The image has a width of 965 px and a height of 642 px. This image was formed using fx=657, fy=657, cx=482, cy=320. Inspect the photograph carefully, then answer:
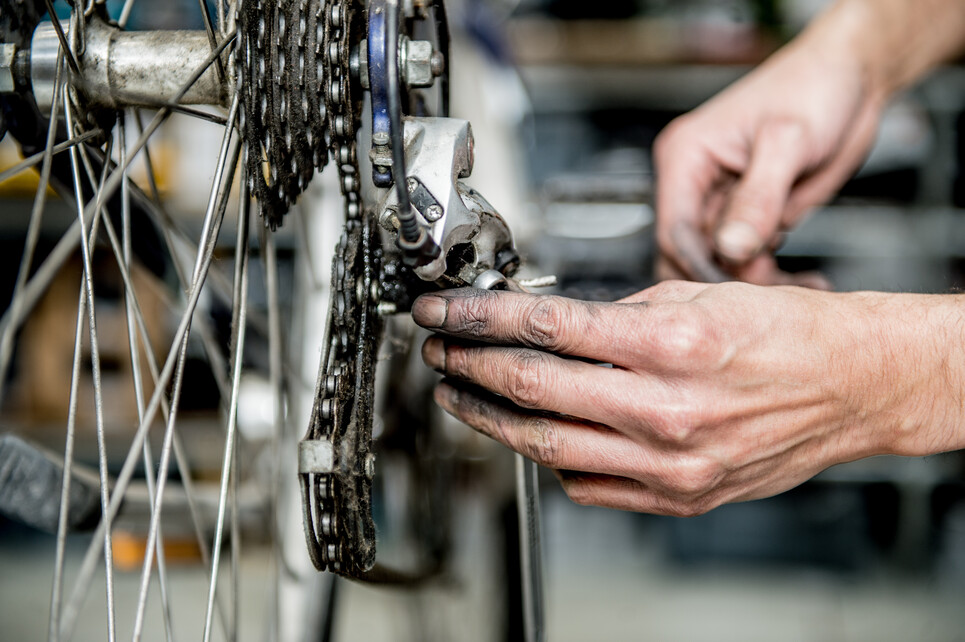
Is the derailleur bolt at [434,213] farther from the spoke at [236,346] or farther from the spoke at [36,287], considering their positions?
the spoke at [36,287]

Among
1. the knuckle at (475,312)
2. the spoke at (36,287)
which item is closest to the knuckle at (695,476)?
the knuckle at (475,312)

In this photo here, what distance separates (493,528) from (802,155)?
0.63m

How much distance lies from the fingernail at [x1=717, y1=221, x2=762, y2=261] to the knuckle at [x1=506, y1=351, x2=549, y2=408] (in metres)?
0.34

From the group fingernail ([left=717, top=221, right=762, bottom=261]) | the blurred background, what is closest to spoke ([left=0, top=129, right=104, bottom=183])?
fingernail ([left=717, top=221, right=762, bottom=261])

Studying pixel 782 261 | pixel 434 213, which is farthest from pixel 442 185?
pixel 782 261

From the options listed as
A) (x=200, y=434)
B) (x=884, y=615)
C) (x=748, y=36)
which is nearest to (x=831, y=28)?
(x=748, y=36)

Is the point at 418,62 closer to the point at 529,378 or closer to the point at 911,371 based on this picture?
the point at 529,378

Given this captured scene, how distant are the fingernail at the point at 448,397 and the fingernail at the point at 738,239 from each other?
34cm

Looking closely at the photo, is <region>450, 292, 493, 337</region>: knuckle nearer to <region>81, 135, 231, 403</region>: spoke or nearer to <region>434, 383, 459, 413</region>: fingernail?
<region>434, 383, 459, 413</region>: fingernail

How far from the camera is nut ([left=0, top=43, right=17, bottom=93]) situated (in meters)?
0.34

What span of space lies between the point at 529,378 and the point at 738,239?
1.15ft

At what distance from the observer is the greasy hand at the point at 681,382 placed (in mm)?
318

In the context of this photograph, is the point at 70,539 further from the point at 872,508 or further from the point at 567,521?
the point at 872,508

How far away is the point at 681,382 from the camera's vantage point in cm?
32
